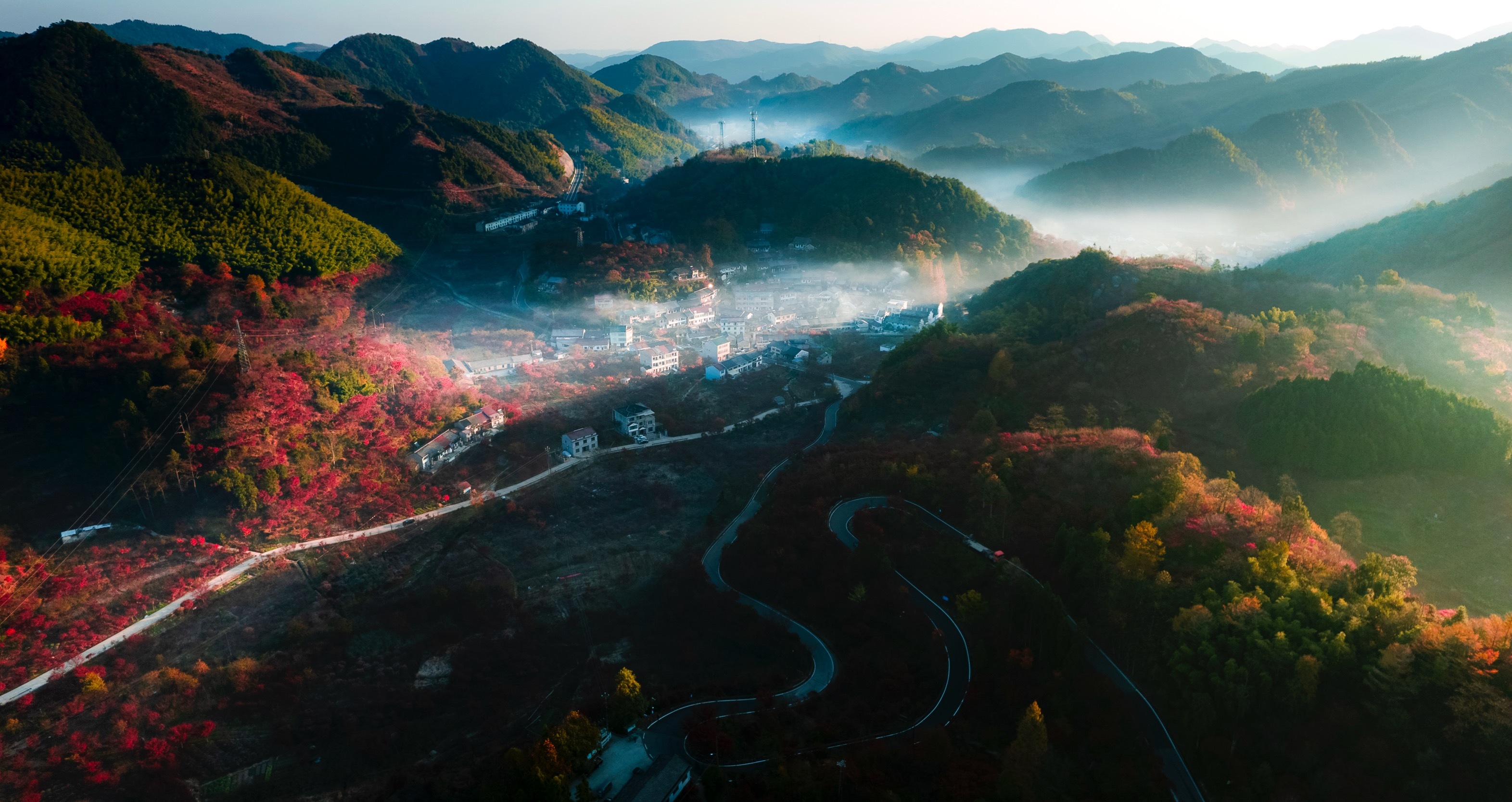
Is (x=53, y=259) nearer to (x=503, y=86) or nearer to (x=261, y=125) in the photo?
(x=261, y=125)

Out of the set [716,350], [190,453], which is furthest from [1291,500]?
[190,453]

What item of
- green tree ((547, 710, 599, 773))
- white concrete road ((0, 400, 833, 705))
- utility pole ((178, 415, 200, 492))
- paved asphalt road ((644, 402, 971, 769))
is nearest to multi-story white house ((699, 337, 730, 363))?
white concrete road ((0, 400, 833, 705))

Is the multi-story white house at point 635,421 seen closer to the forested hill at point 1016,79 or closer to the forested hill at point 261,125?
the forested hill at point 261,125

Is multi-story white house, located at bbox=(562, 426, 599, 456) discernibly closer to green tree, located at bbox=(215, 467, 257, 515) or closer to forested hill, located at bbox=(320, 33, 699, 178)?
green tree, located at bbox=(215, 467, 257, 515)

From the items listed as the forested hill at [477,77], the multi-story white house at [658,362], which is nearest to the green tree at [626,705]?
the multi-story white house at [658,362]

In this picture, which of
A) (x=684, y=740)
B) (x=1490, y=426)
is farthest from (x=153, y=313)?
(x=1490, y=426)

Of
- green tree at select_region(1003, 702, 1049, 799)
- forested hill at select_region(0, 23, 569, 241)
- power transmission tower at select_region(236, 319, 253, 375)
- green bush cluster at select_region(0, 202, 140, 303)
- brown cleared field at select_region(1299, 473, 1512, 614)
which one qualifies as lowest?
green tree at select_region(1003, 702, 1049, 799)
